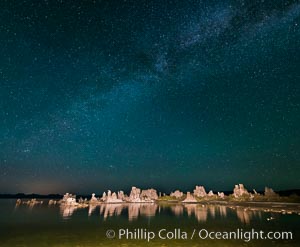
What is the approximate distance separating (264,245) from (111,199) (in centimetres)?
17437

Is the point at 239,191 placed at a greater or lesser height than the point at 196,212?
greater

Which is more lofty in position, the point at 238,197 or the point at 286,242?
the point at 238,197

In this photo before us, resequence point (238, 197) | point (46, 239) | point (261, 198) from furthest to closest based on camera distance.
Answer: point (238, 197) → point (261, 198) → point (46, 239)

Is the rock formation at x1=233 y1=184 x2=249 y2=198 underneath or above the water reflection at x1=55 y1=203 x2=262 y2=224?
above

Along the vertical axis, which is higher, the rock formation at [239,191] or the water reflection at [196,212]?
the rock formation at [239,191]

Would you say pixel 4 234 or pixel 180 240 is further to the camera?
pixel 4 234

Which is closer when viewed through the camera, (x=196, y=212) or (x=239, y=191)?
(x=196, y=212)

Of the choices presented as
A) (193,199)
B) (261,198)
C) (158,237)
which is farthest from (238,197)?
(158,237)

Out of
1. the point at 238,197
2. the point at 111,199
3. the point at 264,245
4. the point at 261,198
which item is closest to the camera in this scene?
the point at 264,245

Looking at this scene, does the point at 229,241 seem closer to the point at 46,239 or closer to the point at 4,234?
the point at 46,239

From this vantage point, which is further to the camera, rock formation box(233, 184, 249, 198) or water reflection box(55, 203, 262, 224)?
rock formation box(233, 184, 249, 198)

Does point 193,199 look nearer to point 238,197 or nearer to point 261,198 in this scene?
point 238,197

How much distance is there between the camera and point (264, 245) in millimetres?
33250

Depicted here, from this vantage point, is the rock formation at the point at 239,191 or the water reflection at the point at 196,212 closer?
the water reflection at the point at 196,212
